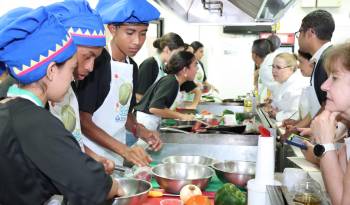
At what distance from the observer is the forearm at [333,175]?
4.30 ft

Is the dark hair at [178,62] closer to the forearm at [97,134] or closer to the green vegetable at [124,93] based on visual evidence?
the green vegetable at [124,93]

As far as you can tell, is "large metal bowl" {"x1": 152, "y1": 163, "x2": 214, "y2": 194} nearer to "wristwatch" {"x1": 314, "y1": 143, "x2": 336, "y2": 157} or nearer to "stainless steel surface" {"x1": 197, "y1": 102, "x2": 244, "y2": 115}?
"wristwatch" {"x1": 314, "y1": 143, "x2": 336, "y2": 157}

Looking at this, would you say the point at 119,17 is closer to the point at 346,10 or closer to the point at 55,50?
the point at 55,50

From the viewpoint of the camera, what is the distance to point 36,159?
0.98 meters

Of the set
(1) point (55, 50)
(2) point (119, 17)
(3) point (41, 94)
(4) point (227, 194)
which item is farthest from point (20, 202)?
(2) point (119, 17)

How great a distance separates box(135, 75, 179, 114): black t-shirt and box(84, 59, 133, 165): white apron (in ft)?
3.45

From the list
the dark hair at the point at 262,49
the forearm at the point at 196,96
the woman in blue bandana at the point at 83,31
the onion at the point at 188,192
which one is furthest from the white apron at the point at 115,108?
the dark hair at the point at 262,49

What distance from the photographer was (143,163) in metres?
1.73

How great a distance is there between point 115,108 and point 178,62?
1617 mm

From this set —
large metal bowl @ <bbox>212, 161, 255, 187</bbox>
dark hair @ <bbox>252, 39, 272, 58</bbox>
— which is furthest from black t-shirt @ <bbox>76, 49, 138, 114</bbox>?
dark hair @ <bbox>252, 39, 272, 58</bbox>

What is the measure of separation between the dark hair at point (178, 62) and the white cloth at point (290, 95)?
4.14 ft

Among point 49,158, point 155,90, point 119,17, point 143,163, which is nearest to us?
point 49,158

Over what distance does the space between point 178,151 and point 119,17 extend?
827mm

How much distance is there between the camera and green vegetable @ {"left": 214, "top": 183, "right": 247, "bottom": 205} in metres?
1.33
